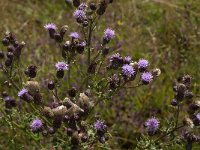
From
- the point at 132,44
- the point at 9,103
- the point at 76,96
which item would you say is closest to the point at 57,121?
the point at 76,96

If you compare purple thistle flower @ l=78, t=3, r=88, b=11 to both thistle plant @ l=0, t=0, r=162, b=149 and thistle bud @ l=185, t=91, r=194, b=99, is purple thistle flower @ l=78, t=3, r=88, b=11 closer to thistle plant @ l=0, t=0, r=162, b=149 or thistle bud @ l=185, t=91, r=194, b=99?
thistle plant @ l=0, t=0, r=162, b=149

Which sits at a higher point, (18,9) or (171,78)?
(18,9)

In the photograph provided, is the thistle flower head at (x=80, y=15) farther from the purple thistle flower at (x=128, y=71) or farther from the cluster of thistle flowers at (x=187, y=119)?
the cluster of thistle flowers at (x=187, y=119)

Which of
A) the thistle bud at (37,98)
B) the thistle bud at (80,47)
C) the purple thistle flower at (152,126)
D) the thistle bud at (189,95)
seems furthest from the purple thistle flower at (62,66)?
the thistle bud at (189,95)

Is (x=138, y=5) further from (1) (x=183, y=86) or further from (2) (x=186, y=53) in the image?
(1) (x=183, y=86)

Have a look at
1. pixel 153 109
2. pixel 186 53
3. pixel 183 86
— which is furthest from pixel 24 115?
pixel 186 53

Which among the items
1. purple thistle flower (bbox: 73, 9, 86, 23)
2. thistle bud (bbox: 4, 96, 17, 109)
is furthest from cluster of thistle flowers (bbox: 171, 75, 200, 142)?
thistle bud (bbox: 4, 96, 17, 109)
